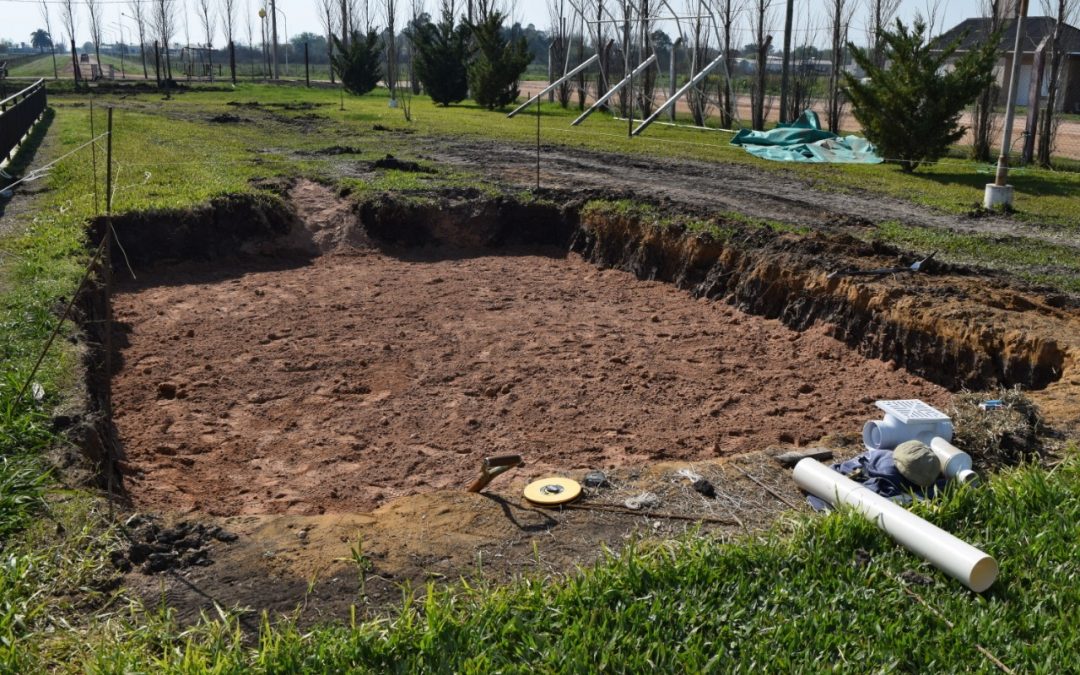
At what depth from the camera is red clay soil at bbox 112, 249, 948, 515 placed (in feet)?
20.5

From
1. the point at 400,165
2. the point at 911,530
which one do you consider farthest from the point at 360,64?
the point at 911,530

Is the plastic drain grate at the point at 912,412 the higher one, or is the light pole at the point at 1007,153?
the light pole at the point at 1007,153

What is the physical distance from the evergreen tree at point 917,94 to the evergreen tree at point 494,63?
16249 millimetres

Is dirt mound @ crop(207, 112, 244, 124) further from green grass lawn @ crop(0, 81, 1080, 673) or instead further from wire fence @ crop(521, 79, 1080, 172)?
green grass lawn @ crop(0, 81, 1080, 673)

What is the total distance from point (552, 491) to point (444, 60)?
30.5 metres

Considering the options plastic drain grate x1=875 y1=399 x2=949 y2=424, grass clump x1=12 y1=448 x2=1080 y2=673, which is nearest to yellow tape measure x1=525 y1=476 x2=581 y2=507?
grass clump x1=12 y1=448 x2=1080 y2=673

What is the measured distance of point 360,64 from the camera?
38.5 m

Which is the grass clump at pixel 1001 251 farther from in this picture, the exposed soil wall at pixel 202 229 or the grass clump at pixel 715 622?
the exposed soil wall at pixel 202 229

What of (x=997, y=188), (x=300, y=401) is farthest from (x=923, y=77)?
(x=300, y=401)

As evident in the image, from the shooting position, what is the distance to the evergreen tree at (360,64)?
38.3 meters

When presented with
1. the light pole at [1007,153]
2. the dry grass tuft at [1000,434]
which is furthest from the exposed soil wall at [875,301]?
the light pole at [1007,153]

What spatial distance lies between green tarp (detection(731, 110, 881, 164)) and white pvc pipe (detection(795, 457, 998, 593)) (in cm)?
1389

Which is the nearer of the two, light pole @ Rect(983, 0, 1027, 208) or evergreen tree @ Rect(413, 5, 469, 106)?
light pole @ Rect(983, 0, 1027, 208)

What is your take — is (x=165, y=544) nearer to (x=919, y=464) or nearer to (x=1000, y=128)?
(x=919, y=464)
